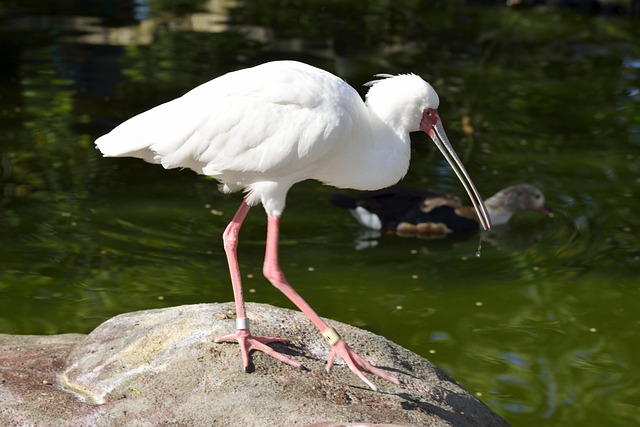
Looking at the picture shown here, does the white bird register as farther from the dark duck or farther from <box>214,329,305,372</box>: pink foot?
the dark duck

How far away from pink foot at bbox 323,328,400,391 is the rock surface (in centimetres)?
5

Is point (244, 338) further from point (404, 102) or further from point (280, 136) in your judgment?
point (404, 102)

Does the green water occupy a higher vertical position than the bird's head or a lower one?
lower

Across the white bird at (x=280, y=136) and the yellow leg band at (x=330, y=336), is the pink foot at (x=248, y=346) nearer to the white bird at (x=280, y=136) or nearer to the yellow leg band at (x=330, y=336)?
the white bird at (x=280, y=136)

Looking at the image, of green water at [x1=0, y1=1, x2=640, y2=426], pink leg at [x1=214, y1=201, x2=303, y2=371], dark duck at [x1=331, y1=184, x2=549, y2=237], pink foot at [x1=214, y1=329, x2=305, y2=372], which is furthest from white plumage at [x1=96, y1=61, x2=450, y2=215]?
dark duck at [x1=331, y1=184, x2=549, y2=237]

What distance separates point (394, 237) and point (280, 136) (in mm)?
4700

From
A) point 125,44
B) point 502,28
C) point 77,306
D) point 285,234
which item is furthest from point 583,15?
point 77,306

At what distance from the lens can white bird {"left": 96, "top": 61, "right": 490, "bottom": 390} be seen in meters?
5.37

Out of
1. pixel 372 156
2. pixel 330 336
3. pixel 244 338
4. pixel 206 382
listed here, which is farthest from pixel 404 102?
pixel 206 382

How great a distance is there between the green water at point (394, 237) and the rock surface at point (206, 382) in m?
1.71

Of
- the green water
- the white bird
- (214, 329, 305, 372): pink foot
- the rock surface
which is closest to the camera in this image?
the rock surface

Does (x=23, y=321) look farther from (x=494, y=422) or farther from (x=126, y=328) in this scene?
(x=494, y=422)

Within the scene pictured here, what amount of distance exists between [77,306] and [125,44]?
915 cm

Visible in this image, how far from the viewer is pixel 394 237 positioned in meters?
9.97
